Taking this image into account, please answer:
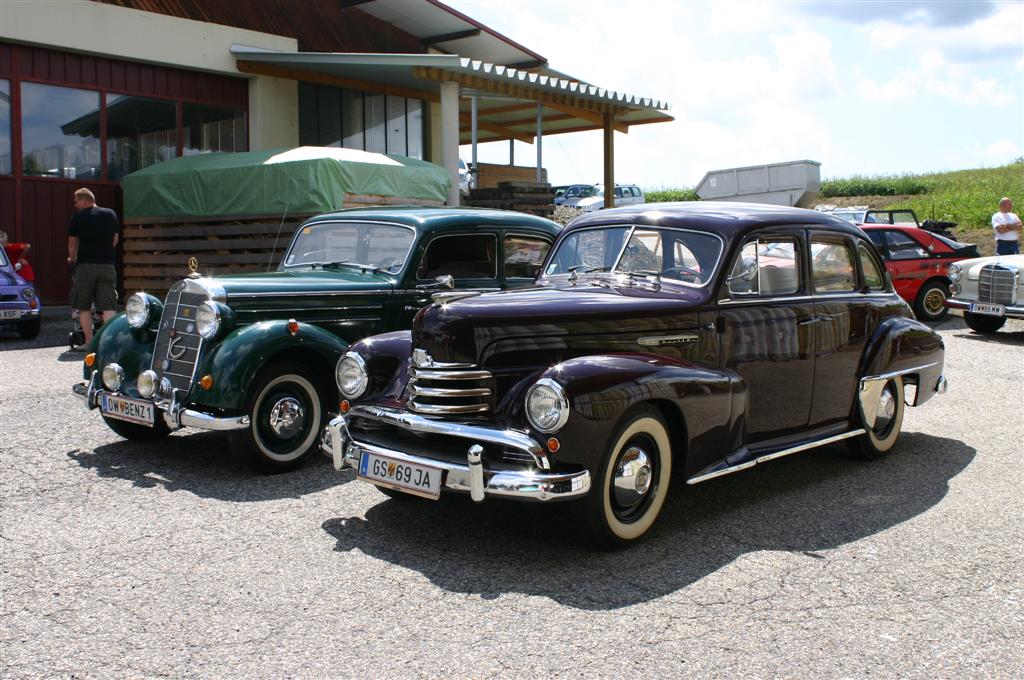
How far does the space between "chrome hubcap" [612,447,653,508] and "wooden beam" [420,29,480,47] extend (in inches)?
682

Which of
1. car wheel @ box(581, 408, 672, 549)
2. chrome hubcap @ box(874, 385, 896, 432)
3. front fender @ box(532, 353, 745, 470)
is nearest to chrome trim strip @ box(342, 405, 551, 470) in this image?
front fender @ box(532, 353, 745, 470)

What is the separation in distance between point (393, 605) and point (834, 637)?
5.71 ft

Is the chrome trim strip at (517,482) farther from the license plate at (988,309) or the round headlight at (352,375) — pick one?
the license plate at (988,309)

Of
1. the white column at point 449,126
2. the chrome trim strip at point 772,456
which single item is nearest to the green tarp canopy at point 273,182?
the white column at point 449,126

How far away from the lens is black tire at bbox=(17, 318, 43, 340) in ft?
41.6

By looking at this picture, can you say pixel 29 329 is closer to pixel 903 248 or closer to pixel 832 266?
pixel 832 266

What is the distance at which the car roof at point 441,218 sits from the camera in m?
6.96

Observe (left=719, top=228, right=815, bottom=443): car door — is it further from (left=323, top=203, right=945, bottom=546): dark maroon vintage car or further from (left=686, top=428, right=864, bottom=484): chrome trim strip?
(left=686, top=428, right=864, bottom=484): chrome trim strip

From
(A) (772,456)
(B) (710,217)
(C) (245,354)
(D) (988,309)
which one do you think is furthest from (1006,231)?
(C) (245,354)

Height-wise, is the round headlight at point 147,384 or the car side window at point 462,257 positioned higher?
the car side window at point 462,257

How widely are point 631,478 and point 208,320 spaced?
9.83 feet

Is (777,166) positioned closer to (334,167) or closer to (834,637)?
(334,167)

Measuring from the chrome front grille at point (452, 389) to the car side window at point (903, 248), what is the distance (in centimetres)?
1202

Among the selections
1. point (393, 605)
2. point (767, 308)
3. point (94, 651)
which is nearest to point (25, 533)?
point (94, 651)
